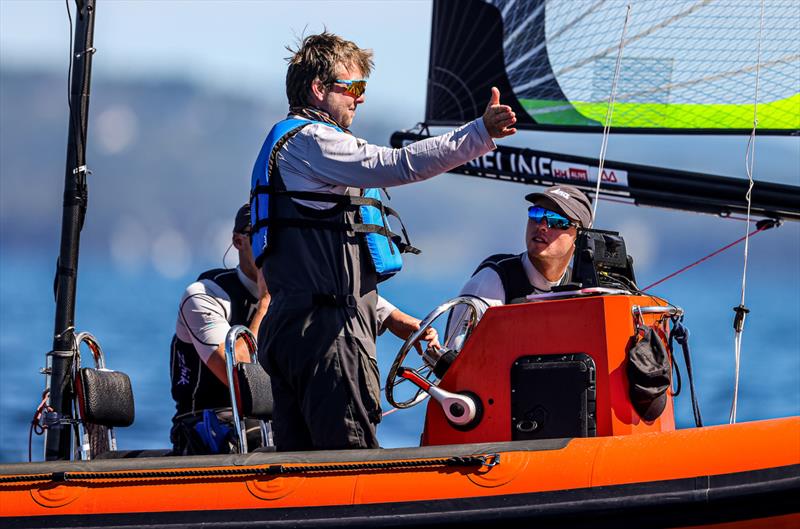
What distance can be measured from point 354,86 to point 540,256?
99cm

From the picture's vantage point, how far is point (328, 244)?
380 centimetres

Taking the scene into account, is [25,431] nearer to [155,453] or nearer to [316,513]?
[155,453]

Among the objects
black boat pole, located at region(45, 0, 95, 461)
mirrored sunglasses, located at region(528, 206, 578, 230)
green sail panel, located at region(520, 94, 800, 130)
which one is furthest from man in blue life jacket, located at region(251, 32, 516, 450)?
green sail panel, located at region(520, 94, 800, 130)

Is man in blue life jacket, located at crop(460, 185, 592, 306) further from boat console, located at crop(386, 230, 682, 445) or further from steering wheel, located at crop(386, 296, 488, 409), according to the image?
boat console, located at crop(386, 230, 682, 445)

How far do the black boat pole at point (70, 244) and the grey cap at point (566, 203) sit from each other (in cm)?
156

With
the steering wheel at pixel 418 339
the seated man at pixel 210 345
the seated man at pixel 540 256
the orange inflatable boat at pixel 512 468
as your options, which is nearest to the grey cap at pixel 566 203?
the seated man at pixel 540 256

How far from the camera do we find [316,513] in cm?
357

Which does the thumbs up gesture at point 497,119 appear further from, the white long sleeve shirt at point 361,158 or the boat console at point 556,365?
the boat console at point 556,365

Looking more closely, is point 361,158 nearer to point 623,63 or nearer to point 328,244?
point 328,244

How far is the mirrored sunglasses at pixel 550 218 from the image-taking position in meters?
4.60

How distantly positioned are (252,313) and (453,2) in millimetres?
2228

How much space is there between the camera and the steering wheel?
384cm

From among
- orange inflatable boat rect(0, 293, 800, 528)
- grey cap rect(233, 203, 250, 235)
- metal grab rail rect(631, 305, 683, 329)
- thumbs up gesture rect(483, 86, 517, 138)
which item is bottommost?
orange inflatable boat rect(0, 293, 800, 528)

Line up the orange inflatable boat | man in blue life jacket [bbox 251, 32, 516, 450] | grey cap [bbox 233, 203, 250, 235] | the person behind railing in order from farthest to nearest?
grey cap [bbox 233, 203, 250, 235] < the person behind railing < man in blue life jacket [bbox 251, 32, 516, 450] < the orange inflatable boat
